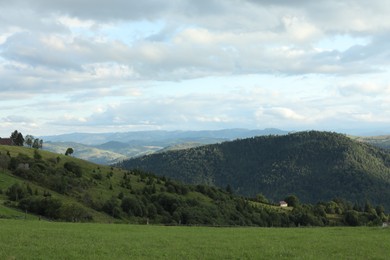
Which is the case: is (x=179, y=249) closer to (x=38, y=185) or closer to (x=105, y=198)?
(x=38, y=185)

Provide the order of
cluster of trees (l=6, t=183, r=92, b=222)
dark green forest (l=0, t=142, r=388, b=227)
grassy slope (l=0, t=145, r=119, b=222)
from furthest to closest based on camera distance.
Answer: grassy slope (l=0, t=145, r=119, b=222)
dark green forest (l=0, t=142, r=388, b=227)
cluster of trees (l=6, t=183, r=92, b=222)

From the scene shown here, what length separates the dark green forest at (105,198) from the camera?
9194 cm

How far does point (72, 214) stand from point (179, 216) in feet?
189

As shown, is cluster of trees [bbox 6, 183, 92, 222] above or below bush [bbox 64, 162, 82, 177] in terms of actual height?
below

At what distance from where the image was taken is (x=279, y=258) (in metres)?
27.3

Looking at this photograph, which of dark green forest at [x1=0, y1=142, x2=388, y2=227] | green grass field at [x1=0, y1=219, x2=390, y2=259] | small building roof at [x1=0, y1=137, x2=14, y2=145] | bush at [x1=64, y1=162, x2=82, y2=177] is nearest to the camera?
green grass field at [x1=0, y1=219, x2=390, y2=259]

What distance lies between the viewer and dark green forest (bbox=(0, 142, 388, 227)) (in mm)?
91938

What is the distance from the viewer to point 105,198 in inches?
5226

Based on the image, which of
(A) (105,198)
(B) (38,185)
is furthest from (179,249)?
(A) (105,198)

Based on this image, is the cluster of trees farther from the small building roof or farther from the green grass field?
the small building roof

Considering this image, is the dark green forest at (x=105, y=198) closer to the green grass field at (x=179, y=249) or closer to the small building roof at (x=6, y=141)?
the small building roof at (x=6, y=141)

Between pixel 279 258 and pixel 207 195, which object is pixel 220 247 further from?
pixel 207 195

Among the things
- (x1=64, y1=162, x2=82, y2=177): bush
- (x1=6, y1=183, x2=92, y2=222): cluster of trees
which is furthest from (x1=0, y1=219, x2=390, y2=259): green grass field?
(x1=64, y1=162, x2=82, y2=177): bush

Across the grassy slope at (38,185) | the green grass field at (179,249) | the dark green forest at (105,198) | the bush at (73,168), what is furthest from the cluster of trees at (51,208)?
the bush at (73,168)
